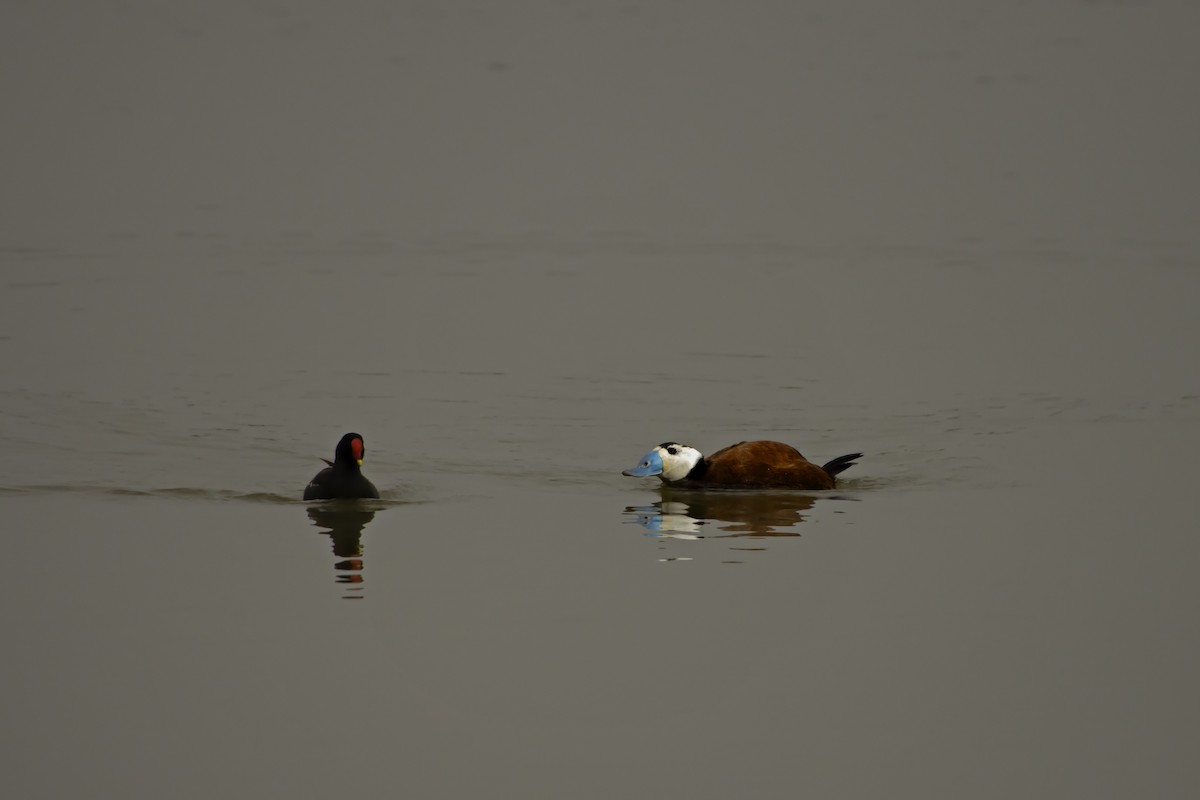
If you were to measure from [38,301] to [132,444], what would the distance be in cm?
677

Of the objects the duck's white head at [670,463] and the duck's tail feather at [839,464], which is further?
the duck's tail feather at [839,464]

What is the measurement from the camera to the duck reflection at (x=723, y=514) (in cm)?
1419

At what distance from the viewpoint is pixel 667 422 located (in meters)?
18.9

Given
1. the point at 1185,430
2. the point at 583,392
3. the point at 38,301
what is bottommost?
the point at 1185,430

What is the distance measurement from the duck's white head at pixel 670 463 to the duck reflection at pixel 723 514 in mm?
178

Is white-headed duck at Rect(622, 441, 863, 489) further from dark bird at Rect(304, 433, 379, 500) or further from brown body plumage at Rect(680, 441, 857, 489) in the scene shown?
dark bird at Rect(304, 433, 379, 500)

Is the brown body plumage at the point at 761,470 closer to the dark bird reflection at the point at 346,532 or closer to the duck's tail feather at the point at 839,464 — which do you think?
the duck's tail feather at the point at 839,464

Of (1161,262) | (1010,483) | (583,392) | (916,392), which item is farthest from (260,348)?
(1161,262)

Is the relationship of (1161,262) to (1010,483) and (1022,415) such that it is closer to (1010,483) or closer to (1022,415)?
(1022,415)

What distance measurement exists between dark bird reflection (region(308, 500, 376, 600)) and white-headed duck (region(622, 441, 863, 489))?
93.5 inches

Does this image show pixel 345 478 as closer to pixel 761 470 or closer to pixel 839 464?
pixel 761 470

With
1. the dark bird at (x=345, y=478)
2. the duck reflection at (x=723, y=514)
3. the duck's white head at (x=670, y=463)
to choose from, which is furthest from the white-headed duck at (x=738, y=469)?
the dark bird at (x=345, y=478)

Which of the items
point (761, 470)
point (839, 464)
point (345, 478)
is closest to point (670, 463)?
point (761, 470)

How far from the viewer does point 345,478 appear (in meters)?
15.1
